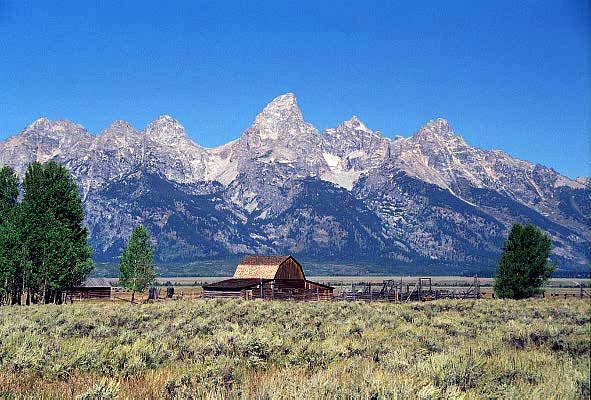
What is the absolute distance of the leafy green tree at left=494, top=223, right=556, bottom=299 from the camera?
5697 centimetres

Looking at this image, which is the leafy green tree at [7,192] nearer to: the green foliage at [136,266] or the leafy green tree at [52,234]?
the leafy green tree at [52,234]

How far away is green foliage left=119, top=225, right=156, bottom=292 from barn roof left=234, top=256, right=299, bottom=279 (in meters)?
12.3

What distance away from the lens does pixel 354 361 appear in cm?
1202

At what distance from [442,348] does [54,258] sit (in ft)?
127

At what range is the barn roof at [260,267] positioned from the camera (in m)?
79.9

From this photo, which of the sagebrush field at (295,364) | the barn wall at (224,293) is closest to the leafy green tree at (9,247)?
the barn wall at (224,293)

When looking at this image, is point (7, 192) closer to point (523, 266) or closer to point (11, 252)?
point (11, 252)

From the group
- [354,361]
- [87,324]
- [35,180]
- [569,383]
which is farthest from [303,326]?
[35,180]

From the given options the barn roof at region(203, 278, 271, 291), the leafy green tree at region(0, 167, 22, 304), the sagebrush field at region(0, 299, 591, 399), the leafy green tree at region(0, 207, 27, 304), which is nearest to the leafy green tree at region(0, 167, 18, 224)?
the leafy green tree at region(0, 167, 22, 304)

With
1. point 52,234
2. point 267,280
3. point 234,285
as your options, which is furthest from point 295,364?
point 267,280

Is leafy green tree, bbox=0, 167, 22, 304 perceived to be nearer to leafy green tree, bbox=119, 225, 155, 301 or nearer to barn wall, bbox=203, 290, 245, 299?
barn wall, bbox=203, 290, 245, 299

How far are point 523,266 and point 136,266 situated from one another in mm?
49254

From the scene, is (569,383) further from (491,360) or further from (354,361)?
(354,361)

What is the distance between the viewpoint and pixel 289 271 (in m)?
82.9
